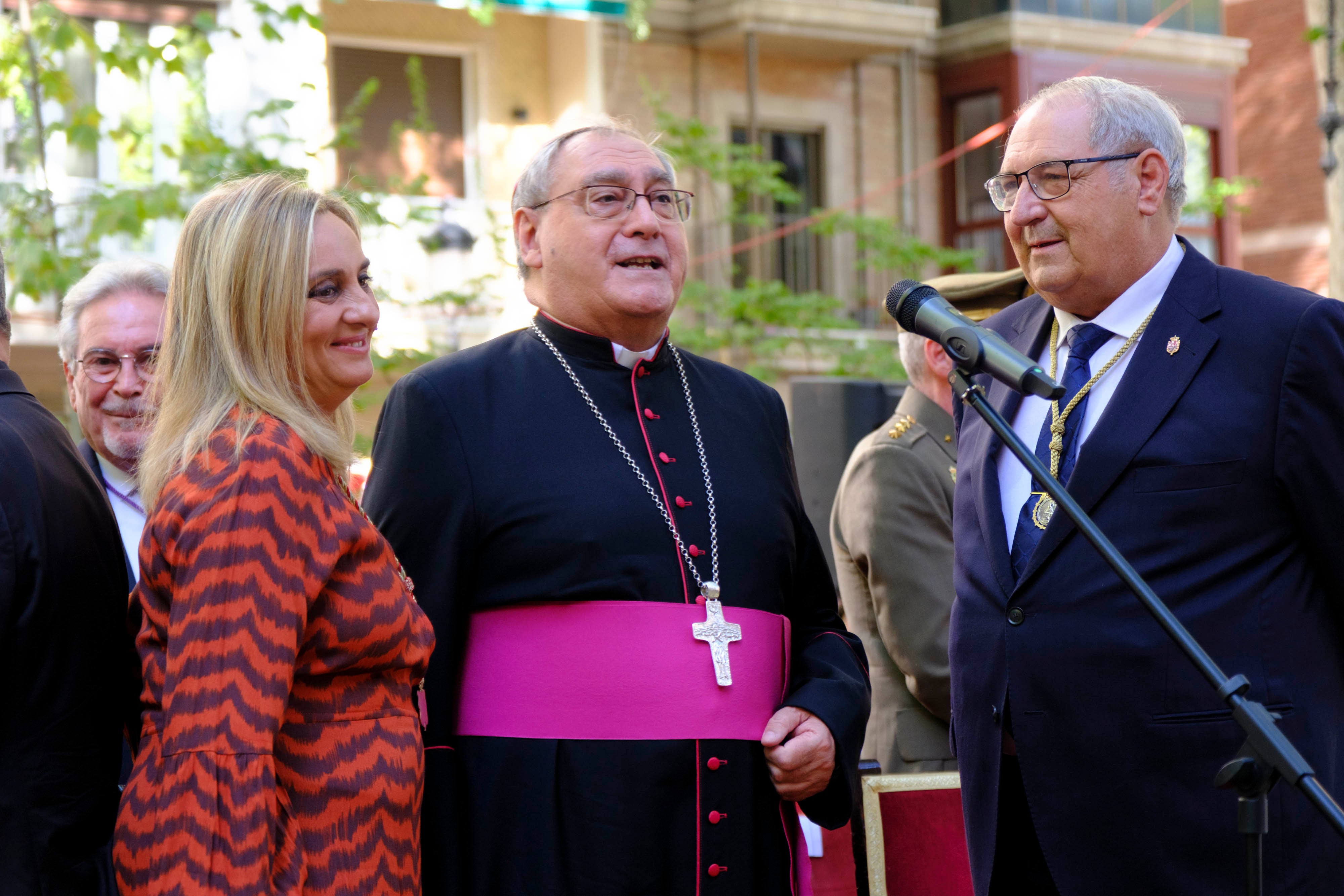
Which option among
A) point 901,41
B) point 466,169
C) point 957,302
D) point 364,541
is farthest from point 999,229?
point 364,541

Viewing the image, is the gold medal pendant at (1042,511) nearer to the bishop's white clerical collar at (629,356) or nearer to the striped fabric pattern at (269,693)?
the bishop's white clerical collar at (629,356)

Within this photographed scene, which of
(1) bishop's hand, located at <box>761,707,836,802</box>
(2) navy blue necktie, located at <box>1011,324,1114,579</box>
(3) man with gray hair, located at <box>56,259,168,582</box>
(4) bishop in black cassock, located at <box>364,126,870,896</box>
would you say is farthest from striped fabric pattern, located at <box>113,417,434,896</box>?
(3) man with gray hair, located at <box>56,259,168,582</box>

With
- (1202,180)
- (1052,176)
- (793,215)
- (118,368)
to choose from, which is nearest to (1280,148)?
(1202,180)

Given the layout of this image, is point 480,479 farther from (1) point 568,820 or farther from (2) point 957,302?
(2) point 957,302

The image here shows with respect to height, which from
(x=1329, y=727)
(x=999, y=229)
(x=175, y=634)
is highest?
(x=999, y=229)

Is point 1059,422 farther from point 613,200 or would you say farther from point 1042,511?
point 613,200

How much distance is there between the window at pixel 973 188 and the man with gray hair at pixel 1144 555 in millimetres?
14797

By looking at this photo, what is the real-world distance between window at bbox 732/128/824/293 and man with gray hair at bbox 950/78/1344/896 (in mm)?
12840

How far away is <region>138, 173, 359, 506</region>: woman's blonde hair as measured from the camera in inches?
97.2

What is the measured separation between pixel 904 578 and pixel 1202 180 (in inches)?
683

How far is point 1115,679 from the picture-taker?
9.27 ft

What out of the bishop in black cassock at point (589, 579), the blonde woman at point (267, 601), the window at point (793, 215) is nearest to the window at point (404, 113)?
the window at point (793, 215)

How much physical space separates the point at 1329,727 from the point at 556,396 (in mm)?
1727

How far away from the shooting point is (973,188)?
17672 mm
